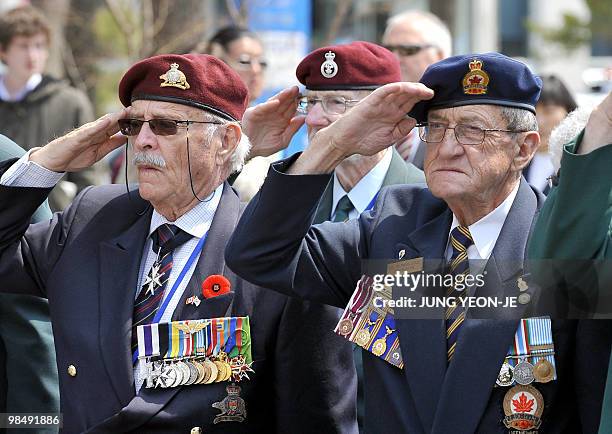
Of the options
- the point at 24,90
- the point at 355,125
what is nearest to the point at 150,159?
the point at 355,125

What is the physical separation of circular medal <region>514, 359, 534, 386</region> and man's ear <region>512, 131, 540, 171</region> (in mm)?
737

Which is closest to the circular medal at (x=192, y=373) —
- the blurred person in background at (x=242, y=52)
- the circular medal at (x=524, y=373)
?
the circular medal at (x=524, y=373)

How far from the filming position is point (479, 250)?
12.7ft

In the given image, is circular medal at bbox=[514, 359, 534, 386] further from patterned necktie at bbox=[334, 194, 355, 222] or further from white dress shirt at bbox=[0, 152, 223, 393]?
patterned necktie at bbox=[334, 194, 355, 222]

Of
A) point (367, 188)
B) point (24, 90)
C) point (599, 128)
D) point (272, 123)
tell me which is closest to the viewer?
point (599, 128)

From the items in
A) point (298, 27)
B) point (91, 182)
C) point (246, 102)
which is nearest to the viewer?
point (246, 102)

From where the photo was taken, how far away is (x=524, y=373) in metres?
3.60

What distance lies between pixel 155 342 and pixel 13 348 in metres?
1.07

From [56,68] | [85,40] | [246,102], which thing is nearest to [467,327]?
[246,102]

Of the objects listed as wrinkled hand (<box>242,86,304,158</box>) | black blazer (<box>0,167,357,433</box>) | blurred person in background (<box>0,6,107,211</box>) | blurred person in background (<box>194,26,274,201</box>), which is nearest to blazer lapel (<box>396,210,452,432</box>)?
black blazer (<box>0,167,357,433</box>)

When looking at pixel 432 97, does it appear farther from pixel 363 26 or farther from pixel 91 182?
pixel 363 26

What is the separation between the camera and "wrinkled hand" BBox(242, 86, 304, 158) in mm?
4836

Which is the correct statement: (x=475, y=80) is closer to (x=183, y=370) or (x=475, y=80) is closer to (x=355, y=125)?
(x=355, y=125)

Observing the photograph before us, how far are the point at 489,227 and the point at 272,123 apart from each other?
51.7 inches
